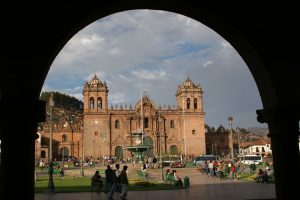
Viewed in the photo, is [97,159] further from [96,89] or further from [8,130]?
[8,130]

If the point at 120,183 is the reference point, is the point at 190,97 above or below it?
above

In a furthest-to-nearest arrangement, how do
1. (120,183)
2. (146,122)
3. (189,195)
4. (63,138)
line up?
(63,138) → (146,122) → (189,195) → (120,183)

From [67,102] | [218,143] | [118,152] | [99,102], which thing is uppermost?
[67,102]

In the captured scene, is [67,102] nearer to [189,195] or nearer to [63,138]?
[63,138]

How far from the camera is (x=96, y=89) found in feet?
239

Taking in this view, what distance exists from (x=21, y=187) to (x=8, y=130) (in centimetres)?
66

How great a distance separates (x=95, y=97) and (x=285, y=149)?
68.5 m

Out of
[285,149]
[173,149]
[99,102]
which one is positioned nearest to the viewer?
[285,149]

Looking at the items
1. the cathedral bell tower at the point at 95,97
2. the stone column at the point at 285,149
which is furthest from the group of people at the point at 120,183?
the cathedral bell tower at the point at 95,97

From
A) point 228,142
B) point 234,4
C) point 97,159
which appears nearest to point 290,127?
point 234,4

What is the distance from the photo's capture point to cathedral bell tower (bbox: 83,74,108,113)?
238 ft

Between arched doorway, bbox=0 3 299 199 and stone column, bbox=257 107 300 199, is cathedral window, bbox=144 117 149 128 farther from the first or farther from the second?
stone column, bbox=257 107 300 199

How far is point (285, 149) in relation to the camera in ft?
17.1

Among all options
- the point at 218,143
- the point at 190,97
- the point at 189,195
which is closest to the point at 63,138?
the point at 190,97
